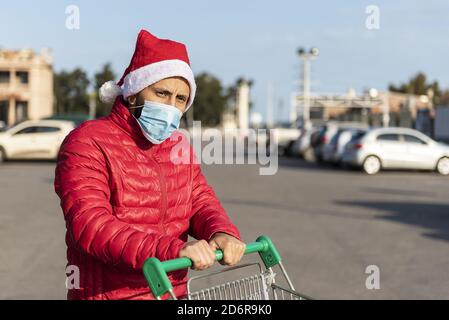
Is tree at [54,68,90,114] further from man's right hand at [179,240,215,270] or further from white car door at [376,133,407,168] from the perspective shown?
man's right hand at [179,240,215,270]

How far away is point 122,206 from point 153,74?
489 millimetres

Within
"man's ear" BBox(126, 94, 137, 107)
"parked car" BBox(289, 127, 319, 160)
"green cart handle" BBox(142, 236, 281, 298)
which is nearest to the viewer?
"green cart handle" BBox(142, 236, 281, 298)

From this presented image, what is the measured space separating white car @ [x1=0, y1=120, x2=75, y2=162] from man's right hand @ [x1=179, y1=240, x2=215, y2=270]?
21166 mm

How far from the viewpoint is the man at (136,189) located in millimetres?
2219

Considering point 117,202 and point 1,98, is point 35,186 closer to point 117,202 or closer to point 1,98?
point 117,202

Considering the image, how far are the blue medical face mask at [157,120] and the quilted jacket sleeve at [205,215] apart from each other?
24cm

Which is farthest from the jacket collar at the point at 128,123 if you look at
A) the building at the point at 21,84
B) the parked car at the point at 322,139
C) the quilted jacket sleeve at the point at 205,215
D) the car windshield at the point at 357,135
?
the building at the point at 21,84

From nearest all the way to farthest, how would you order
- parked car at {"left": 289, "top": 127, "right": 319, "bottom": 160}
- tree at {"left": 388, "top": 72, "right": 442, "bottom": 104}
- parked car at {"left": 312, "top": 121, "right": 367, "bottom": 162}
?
parked car at {"left": 312, "top": 121, "right": 367, "bottom": 162} → parked car at {"left": 289, "top": 127, "right": 319, "bottom": 160} → tree at {"left": 388, "top": 72, "right": 442, "bottom": 104}

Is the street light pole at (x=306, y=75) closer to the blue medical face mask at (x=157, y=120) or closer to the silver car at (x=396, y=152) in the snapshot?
the silver car at (x=396, y=152)

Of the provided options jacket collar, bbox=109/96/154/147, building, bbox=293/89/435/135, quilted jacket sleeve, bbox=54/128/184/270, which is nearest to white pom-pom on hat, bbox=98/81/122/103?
jacket collar, bbox=109/96/154/147

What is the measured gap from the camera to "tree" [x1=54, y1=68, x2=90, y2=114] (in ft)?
337

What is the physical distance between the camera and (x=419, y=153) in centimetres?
2089

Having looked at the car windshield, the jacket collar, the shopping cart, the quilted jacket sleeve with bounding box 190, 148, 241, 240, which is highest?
the jacket collar
